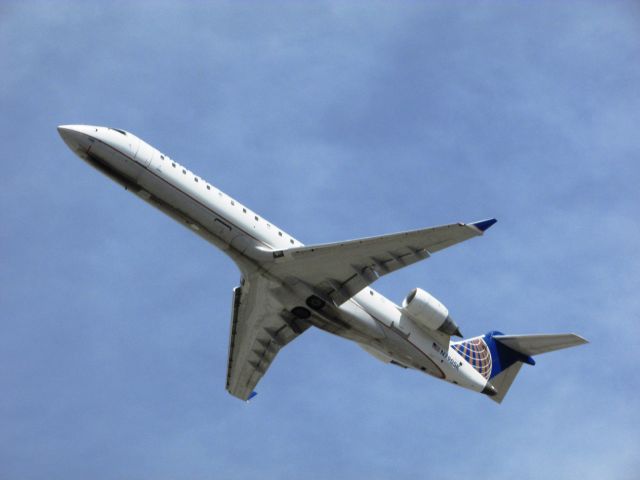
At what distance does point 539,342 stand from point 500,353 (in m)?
2.12

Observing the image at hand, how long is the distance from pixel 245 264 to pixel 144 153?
557 cm

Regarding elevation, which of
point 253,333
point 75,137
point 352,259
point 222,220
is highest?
point 352,259

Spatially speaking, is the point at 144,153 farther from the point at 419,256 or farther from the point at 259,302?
the point at 419,256

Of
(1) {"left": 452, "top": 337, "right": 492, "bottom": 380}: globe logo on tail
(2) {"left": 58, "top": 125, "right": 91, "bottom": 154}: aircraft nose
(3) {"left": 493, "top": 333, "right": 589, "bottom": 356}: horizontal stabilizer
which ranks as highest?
(3) {"left": 493, "top": 333, "right": 589, "bottom": 356}: horizontal stabilizer

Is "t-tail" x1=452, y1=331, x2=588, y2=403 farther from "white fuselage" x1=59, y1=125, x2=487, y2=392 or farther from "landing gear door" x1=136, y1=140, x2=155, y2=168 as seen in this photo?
"landing gear door" x1=136, y1=140, x2=155, y2=168

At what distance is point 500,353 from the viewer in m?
39.3

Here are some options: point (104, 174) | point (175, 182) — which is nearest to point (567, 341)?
point (175, 182)

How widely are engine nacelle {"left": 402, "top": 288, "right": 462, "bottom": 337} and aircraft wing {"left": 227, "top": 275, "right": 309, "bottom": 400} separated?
4.50 meters

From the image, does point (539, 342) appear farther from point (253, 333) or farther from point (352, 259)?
point (253, 333)

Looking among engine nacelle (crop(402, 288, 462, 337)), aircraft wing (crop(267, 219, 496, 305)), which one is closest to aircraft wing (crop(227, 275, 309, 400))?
aircraft wing (crop(267, 219, 496, 305))

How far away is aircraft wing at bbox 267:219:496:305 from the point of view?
30969mm

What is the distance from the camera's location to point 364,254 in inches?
1265

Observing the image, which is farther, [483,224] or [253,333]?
[253,333]

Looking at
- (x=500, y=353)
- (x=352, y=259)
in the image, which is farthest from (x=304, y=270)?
(x=500, y=353)
